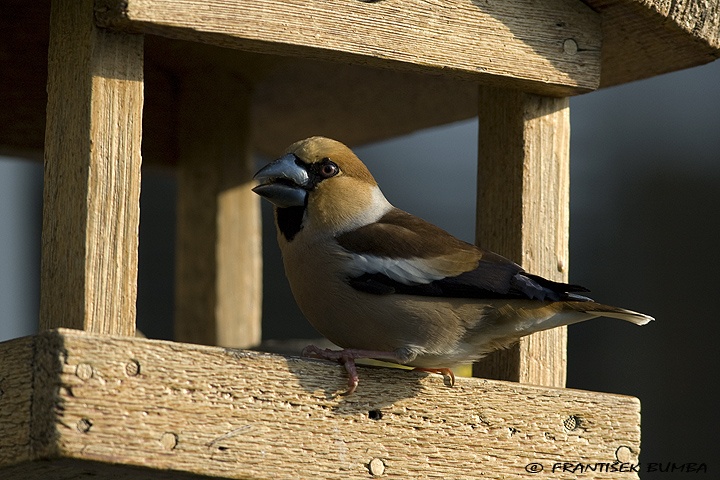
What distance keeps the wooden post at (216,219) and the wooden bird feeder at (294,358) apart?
0.97 m

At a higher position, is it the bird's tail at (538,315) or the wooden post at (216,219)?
the wooden post at (216,219)

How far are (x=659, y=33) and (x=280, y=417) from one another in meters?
1.61

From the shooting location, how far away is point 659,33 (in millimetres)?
3332

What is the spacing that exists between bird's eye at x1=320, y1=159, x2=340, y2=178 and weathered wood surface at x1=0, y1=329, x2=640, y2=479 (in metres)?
0.66

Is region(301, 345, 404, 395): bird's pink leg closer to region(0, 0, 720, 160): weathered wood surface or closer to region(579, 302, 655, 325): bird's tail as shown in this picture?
region(579, 302, 655, 325): bird's tail

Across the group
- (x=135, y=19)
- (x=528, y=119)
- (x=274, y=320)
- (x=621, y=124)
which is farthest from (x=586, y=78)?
(x=621, y=124)

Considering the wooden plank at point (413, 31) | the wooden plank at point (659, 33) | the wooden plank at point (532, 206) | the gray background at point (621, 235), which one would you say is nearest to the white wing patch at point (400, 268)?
the wooden plank at point (532, 206)

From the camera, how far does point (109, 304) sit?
2682 millimetres

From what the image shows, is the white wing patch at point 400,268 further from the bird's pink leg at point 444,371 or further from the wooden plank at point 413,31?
the wooden plank at point 413,31

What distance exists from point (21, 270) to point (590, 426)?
650 centimetres

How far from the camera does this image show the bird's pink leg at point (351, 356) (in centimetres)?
274

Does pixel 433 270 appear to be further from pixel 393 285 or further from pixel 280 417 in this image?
pixel 280 417

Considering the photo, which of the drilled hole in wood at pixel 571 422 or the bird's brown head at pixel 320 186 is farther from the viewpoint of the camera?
the bird's brown head at pixel 320 186

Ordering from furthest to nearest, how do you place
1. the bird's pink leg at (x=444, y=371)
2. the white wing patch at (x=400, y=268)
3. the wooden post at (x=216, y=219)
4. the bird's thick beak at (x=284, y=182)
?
1. the wooden post at (x=216, y=219)
2. the bird's thick beak at (x=284, y=182)
3. the white wing patch at (x=400, y=268)
4. the bird's pink leg at (x=444, y=371)
